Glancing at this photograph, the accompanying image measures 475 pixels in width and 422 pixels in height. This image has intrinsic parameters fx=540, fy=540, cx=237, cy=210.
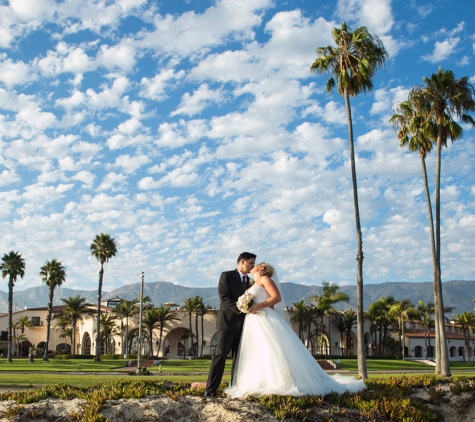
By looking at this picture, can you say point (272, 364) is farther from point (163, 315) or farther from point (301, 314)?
point (163, 315)

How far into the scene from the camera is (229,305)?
1003 centimetres

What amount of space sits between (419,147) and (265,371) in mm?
29204

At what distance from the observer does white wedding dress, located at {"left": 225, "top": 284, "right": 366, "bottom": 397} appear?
9.36 m

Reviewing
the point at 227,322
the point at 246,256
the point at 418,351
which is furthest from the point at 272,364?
the point at 418,351

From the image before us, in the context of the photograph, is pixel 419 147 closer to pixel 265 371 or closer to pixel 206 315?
pixel 265 371

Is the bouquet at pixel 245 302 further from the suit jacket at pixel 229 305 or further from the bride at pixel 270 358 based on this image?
the suit jacket at pixel 229 305

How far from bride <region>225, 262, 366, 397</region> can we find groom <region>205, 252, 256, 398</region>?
18cm

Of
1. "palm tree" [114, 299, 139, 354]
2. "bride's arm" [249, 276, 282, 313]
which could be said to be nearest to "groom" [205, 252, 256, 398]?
"bride's arm" [249, 276, 282, 313]

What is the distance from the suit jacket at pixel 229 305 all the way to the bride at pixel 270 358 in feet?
0.60

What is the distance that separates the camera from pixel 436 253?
3328 cm

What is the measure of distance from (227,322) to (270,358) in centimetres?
105

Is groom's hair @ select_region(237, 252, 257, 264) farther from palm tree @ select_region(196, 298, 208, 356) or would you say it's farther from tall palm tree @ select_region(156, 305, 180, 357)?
tall palm tree @ select_region(156, 305, 180, 357)

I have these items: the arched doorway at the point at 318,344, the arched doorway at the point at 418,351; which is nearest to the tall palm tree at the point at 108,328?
the arched doorway at the point at 318,344

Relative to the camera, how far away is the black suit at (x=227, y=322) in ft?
31.8
